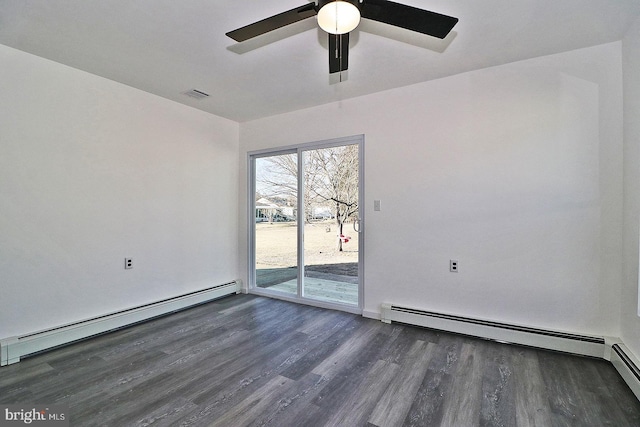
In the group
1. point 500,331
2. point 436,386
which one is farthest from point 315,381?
point 500,331

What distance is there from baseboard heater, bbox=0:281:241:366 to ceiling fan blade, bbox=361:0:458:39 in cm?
354

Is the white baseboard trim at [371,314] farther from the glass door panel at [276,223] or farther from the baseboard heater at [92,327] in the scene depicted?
the baseboard heater at [92,327]

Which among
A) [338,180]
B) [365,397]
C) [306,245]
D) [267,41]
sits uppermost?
[267,41]

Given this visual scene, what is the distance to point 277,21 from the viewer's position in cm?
163

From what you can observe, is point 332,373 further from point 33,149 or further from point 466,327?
point 33,149

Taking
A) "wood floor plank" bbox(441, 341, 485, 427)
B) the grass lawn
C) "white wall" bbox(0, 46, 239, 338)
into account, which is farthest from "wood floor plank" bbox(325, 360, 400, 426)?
"white wall" bbox(0, 46, 239, 338)

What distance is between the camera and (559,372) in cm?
219

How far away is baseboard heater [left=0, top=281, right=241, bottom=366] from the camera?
7.68 feet

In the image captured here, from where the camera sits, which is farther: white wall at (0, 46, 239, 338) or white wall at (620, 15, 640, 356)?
white wall at (0, 46, 239, 338)

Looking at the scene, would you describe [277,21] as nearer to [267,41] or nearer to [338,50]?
[338,50]

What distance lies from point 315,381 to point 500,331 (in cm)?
183

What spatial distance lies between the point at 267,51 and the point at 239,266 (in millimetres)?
3127

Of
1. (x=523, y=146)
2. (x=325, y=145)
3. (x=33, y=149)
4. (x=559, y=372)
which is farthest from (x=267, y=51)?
(x=559, y=372)

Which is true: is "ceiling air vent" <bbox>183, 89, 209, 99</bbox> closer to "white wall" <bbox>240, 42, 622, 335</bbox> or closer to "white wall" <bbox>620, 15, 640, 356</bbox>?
"white wall" <bbox>240, 42, 622, 335</bbox>
